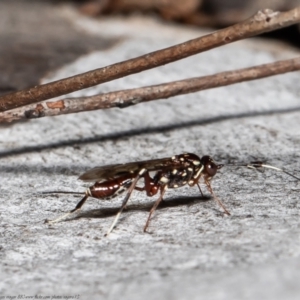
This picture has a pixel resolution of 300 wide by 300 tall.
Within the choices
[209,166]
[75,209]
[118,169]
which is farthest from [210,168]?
[75,209]

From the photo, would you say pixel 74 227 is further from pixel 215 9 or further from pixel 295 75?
pixel 215 9

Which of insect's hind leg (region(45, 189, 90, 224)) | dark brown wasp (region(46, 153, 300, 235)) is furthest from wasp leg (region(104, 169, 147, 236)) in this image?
insect's hind leg (region(45, 189, 90, 224))

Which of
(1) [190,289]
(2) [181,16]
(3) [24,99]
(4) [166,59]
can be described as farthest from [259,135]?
(2) [181,16]

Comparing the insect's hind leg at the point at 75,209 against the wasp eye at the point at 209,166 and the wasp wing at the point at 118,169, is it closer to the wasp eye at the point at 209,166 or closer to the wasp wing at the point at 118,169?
the wasp wing at the point at 118,169

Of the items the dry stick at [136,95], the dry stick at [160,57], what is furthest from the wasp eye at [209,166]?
the dry stick at [136,95]

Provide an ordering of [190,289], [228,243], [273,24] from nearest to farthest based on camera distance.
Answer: [190,289]
[228,243]
[273,24]

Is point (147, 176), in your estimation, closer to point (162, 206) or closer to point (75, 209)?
point (162, 206)
